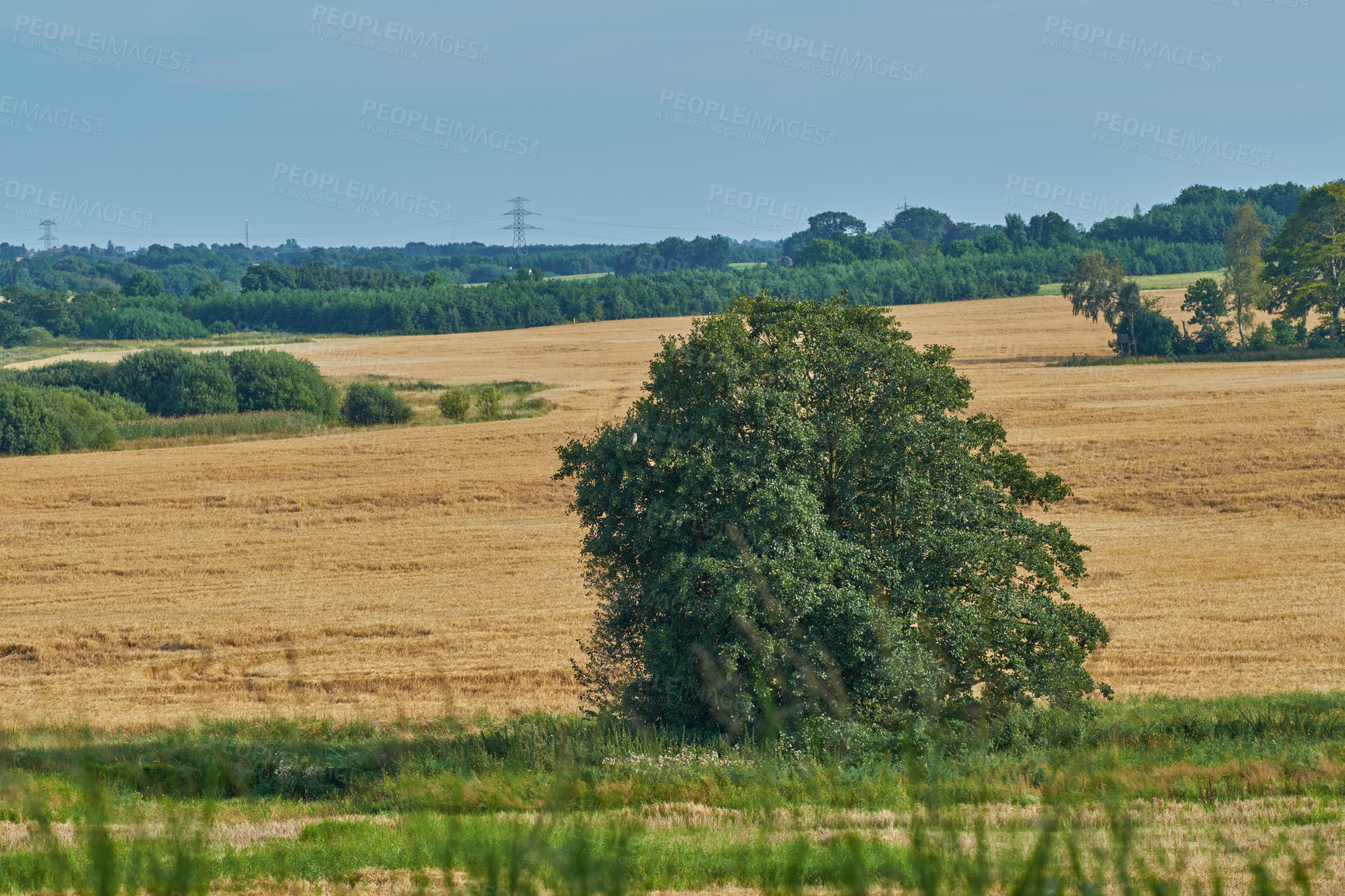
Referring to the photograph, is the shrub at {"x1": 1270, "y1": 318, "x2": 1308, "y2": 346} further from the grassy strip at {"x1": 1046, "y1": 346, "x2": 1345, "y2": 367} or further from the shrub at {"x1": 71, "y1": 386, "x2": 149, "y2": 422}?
the shrub at {"x1": 71, "y1": 386, "x2": 149, "y2": 422}

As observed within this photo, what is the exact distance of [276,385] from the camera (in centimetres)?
6512

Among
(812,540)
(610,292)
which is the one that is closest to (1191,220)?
(610,292)

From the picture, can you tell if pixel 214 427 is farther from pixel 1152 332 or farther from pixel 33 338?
pixel 33 338

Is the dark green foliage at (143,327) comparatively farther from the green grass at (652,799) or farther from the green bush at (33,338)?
the green grass at (652,799)

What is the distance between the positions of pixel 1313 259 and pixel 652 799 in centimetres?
7199

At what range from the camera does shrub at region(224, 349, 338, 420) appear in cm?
6456

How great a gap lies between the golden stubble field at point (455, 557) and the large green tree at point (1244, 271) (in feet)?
28.1

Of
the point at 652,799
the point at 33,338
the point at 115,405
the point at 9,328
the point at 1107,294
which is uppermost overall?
the point at 9,328

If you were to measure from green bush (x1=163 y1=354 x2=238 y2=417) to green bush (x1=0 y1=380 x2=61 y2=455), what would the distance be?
35.6 feet

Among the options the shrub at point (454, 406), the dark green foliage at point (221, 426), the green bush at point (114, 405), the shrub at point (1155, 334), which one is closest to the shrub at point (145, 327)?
the green bush at point (114, 405)

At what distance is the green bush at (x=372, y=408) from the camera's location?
6138cm

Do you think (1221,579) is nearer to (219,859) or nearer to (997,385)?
(219,859)

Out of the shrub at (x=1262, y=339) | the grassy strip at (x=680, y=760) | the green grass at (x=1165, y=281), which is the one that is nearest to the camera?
the grassy strip at (x=680, y=760)

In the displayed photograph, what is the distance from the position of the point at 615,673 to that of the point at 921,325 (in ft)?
300
